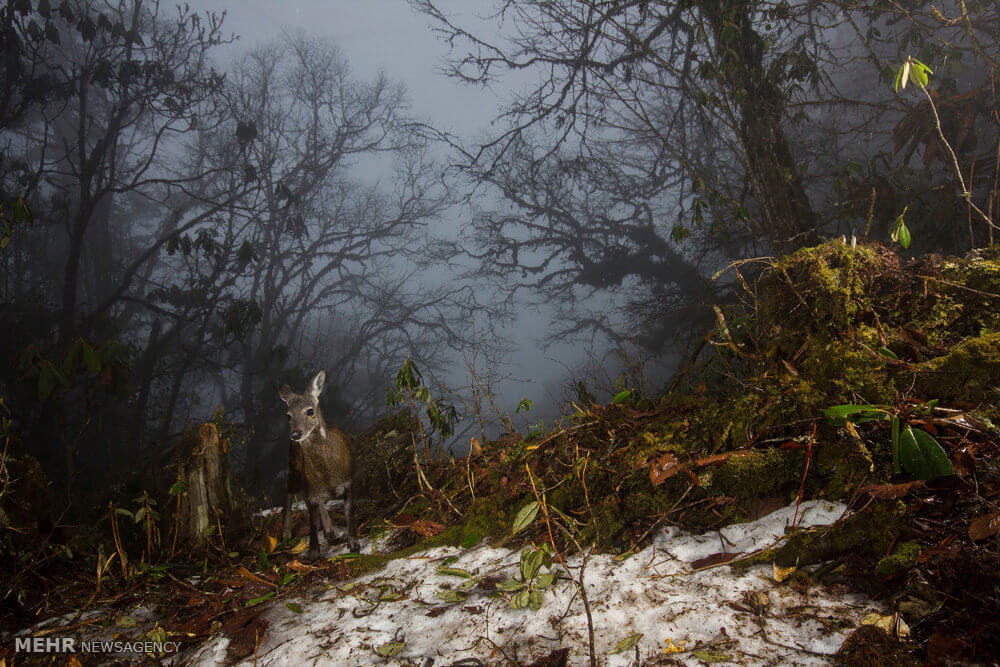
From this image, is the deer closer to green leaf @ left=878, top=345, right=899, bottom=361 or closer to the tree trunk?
green leaf @ left=878, top=345, right=899, bottom=361

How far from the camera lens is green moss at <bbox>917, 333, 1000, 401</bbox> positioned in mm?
1220

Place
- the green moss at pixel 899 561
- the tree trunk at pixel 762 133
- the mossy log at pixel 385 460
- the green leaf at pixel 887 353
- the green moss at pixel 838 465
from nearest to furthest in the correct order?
1. the green moss at pixel 899 561
2. the green moss at pixel 838 465
3. the green leaf at pixel 887 353
4. the mossy log at pixel 385 460
5. the tree trunk at pixel 762 133

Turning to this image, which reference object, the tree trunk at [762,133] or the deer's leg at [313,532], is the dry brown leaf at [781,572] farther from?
the tree trunk at [762,133]

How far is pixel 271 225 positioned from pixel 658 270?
7.66 meters

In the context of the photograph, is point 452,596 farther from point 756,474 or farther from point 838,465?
point 838,465

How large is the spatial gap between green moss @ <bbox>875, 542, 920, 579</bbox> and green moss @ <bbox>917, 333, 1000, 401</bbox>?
58 cm

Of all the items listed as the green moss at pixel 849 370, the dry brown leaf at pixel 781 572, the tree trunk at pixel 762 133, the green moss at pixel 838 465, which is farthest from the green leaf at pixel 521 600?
the tree trunk at pixel 762 133

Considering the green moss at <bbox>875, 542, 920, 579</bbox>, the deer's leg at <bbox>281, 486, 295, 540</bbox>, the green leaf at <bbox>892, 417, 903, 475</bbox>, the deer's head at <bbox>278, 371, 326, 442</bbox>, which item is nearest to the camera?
the green moss at <bbox>875, 542, 920, 579</bbox>

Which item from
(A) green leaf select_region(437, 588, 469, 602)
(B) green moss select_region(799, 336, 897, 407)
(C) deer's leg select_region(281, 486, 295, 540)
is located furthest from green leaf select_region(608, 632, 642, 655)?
(C) deer's leg select_region(281, 486, 295, 540)

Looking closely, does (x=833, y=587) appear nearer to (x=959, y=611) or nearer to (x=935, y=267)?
A: (x=959, y=611)

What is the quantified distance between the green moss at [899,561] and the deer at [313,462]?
1860 millimetres

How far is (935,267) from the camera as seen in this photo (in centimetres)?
178

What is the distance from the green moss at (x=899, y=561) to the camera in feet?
2.96

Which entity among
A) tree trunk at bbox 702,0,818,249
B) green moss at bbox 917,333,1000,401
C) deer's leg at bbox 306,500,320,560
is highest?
tree trunk at bbox 702,0,818,249
